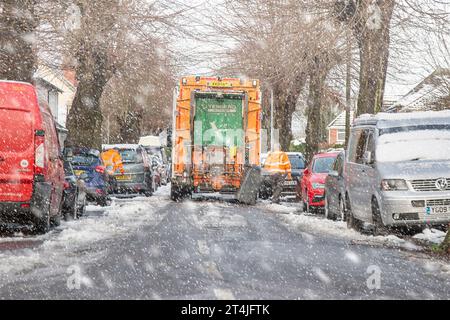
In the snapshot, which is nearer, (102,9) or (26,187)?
(26,187)

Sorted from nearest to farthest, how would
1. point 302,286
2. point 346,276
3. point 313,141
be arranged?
point 302,286 < point 346,276 < point 313,141

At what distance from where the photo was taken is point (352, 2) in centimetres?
2341

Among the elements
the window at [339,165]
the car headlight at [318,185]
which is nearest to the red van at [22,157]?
the window at [339,165]

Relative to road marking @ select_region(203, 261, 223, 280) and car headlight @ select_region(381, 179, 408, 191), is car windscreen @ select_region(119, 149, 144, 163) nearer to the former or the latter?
car headlight @ select_region(381, 179, 408, 191)

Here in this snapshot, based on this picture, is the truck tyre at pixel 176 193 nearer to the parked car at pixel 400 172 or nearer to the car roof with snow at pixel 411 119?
the parked car at pixel 400 172

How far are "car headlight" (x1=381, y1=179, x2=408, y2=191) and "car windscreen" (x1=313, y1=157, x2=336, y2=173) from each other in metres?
8.34

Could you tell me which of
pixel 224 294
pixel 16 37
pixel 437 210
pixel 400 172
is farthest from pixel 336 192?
pixel 224 294

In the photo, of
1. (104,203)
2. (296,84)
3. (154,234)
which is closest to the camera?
(154,234)

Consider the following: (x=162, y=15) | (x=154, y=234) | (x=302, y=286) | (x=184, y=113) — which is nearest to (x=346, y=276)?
(x=302, y=286)

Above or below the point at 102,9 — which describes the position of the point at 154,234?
below

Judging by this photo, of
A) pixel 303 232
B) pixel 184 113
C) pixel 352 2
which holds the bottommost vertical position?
pixel 303 232

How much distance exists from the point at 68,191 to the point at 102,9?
28.7ft
